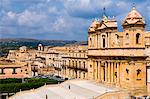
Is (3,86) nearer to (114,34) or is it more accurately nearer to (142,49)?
(114,34)

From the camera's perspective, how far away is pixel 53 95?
4384 cm

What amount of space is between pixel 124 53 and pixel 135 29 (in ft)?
10.8

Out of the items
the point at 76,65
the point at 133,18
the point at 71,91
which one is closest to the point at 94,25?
the point at 71,91

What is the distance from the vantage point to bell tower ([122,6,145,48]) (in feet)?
132

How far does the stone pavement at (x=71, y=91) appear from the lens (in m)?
41.1

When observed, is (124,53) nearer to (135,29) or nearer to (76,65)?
(135,29)

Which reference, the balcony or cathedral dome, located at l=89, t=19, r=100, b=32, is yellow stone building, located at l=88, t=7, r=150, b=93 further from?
cathedral dome, located at l=89, t=19, r=100, b=32

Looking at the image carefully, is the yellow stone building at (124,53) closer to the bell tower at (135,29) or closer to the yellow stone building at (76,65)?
the bell tower at (135,29)

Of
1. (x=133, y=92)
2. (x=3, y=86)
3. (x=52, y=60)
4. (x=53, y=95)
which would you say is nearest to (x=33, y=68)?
(x=52, y=60)

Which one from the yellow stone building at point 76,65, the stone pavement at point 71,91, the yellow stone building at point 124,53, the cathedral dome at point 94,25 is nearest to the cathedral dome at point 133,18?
the yellow stone building at point 124,53

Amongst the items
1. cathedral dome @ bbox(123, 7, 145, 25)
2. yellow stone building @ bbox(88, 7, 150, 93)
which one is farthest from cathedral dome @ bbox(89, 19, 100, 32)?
cathedral dome @ bbox(123, 7, 145, 25)

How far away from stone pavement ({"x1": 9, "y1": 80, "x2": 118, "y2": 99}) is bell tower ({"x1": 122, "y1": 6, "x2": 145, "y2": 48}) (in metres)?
6.13

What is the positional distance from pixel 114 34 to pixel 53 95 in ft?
36.8

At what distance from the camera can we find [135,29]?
40344 millimetres
